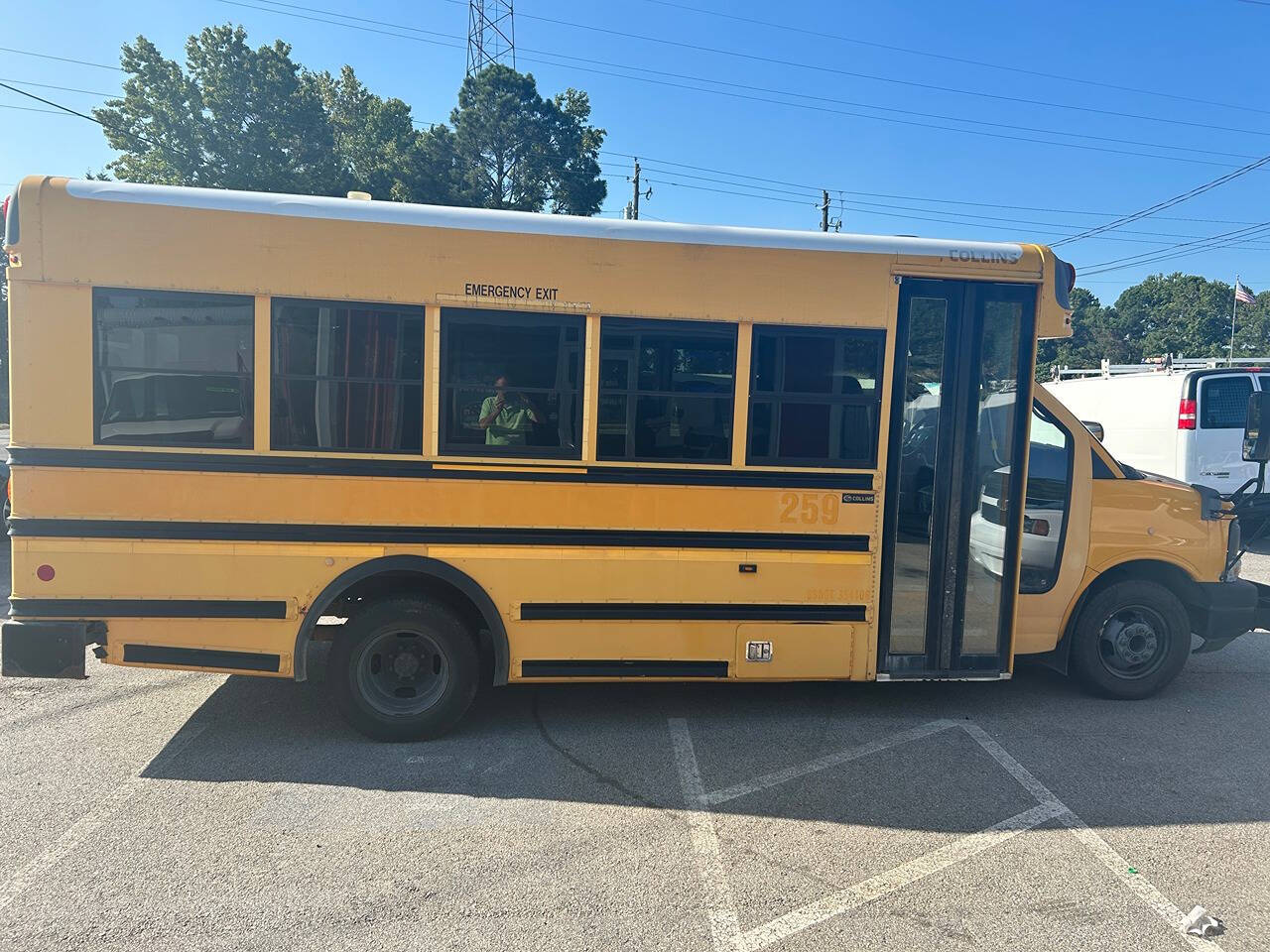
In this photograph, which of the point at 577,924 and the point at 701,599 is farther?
the point at 701,599

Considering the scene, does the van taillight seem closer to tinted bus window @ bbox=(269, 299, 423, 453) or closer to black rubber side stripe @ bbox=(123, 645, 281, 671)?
tinted bus window @ bbox=(269, 299, 423, 453)

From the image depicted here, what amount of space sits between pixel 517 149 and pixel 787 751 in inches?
1353

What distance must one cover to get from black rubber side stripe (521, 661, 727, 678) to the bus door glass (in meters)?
1.07

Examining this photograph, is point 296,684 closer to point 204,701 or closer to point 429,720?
point 204,701

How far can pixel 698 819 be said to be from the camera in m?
3.53

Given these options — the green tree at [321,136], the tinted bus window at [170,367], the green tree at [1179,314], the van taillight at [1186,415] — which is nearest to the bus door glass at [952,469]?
the tinted bus window at [170,367]

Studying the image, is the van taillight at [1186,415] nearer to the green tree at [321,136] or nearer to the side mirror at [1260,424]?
the side mirror at [1260,424]

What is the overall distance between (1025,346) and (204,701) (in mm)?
5490

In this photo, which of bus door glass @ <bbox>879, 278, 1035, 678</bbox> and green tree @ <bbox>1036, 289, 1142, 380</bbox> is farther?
green tree @ <bbox>1036, 289, 1142, 380</bbox>

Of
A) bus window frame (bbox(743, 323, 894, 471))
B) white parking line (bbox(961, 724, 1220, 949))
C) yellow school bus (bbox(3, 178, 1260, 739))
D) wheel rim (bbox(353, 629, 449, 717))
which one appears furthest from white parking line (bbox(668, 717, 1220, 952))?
bus window frame (bbox(743, 323, 894, 471))

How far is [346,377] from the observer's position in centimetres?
403

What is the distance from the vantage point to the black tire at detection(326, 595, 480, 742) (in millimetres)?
4184

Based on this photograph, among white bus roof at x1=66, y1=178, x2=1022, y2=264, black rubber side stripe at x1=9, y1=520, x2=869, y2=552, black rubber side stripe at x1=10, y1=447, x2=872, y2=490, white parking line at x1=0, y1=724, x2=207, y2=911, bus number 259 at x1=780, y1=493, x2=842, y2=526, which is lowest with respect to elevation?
white parking line at x1=0, y1=724, x2=207, y2=911

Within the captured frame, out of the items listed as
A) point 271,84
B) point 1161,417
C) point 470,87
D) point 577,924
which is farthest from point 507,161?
point 577,924
